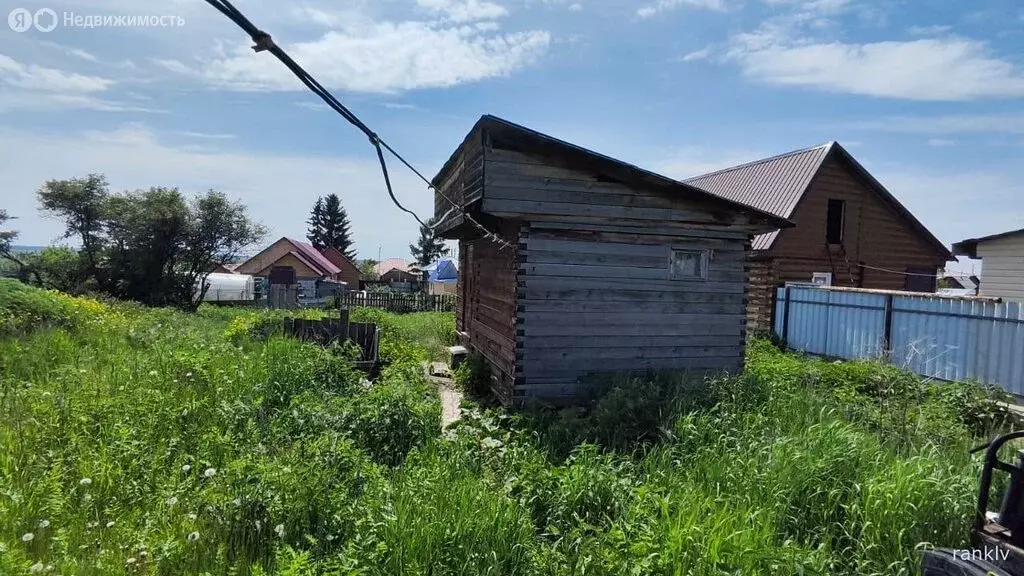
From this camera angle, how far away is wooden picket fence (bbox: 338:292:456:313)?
2739cm

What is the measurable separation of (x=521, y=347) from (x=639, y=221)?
8.72 ft

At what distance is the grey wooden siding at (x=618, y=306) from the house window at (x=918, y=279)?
13.6m

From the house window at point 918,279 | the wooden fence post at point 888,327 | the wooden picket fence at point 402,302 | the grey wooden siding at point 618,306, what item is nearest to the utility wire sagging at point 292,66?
the grey wooden siding at point 618,306

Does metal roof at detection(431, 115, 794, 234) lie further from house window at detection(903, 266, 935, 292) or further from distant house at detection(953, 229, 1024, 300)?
house window at detection(903, 266, 935, 292)

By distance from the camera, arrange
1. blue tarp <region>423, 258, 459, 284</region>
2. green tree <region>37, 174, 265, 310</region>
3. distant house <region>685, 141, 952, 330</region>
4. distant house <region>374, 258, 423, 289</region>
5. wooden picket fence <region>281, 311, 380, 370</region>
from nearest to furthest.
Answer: wooden picket fence <region>281, 311, 380, 370</region> → distant house <region>685, 141, 952, 330</region> → green tree <region>37, 174, 265, 310</region> → blue tarp <region>423, 258, 459, 284</region> → distant house <region>374, 258, 423, 289</region>

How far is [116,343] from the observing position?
9.66 m

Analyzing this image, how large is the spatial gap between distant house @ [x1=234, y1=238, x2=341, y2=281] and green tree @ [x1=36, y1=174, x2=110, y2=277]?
599 inches

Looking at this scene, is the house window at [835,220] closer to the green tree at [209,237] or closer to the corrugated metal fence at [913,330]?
the corrugated metal fence at [913,330]

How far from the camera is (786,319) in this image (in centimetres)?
1538

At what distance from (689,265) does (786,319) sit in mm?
8141

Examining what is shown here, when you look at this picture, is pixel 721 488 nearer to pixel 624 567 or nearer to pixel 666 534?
pixel 666 534

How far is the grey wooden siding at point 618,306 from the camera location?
321 inches

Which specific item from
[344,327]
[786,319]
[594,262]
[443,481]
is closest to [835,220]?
[786,319]

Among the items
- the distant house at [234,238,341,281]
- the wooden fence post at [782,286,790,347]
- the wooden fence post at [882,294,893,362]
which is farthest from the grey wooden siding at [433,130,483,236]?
the distant house at [234,238,341,281]
